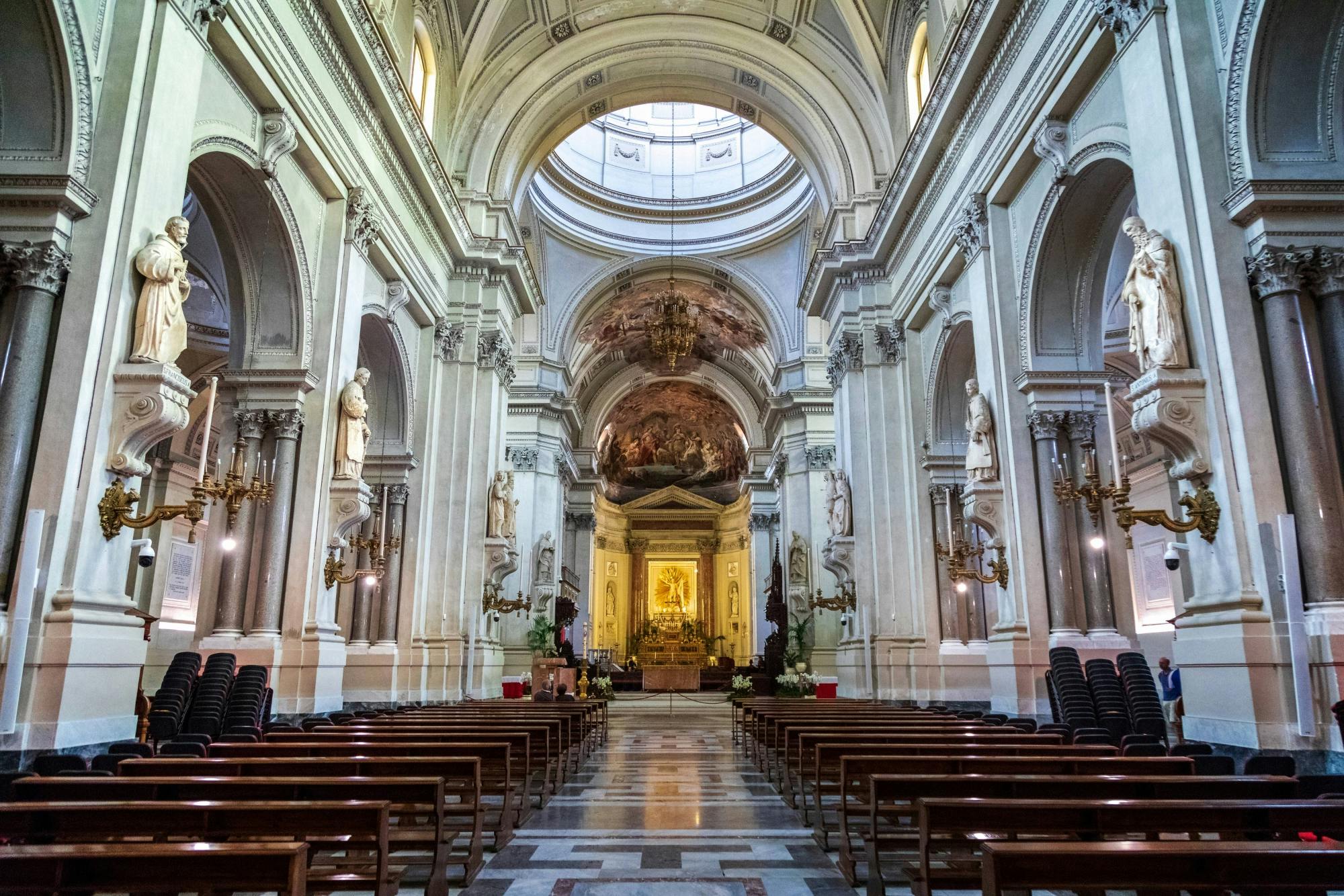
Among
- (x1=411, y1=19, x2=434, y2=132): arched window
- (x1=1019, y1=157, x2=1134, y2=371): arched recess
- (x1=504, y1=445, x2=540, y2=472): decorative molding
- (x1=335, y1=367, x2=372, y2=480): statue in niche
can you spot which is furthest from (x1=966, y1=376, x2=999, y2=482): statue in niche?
(x1=504, y1=445, x2=540, y2=472): decorative molding

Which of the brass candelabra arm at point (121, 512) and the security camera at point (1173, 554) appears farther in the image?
the security camera at point (1173, 554)

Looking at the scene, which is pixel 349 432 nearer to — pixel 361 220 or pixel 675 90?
pixel 361 220

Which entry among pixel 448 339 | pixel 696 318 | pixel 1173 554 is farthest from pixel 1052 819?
pixel 696 318

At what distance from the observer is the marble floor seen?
451cm

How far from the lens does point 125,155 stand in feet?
22.2

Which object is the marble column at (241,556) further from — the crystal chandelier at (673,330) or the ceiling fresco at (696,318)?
the ceiling fresco at (696,318)

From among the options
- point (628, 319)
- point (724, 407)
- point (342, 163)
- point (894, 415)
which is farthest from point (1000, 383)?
point (724, 407)

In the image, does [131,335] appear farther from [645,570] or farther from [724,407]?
[645,570]

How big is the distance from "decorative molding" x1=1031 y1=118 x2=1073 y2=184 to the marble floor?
7191 mm

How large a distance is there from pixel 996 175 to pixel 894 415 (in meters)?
5.56

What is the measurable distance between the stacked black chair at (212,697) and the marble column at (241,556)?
0.76m

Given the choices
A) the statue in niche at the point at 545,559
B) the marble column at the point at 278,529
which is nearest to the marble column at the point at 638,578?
the statue in niche at the point at 545,559

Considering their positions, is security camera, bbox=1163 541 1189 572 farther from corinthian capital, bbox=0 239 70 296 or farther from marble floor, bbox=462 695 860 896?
corinthian capital, bbox=0 239 70 296

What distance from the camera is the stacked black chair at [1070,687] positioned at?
28.7ft
